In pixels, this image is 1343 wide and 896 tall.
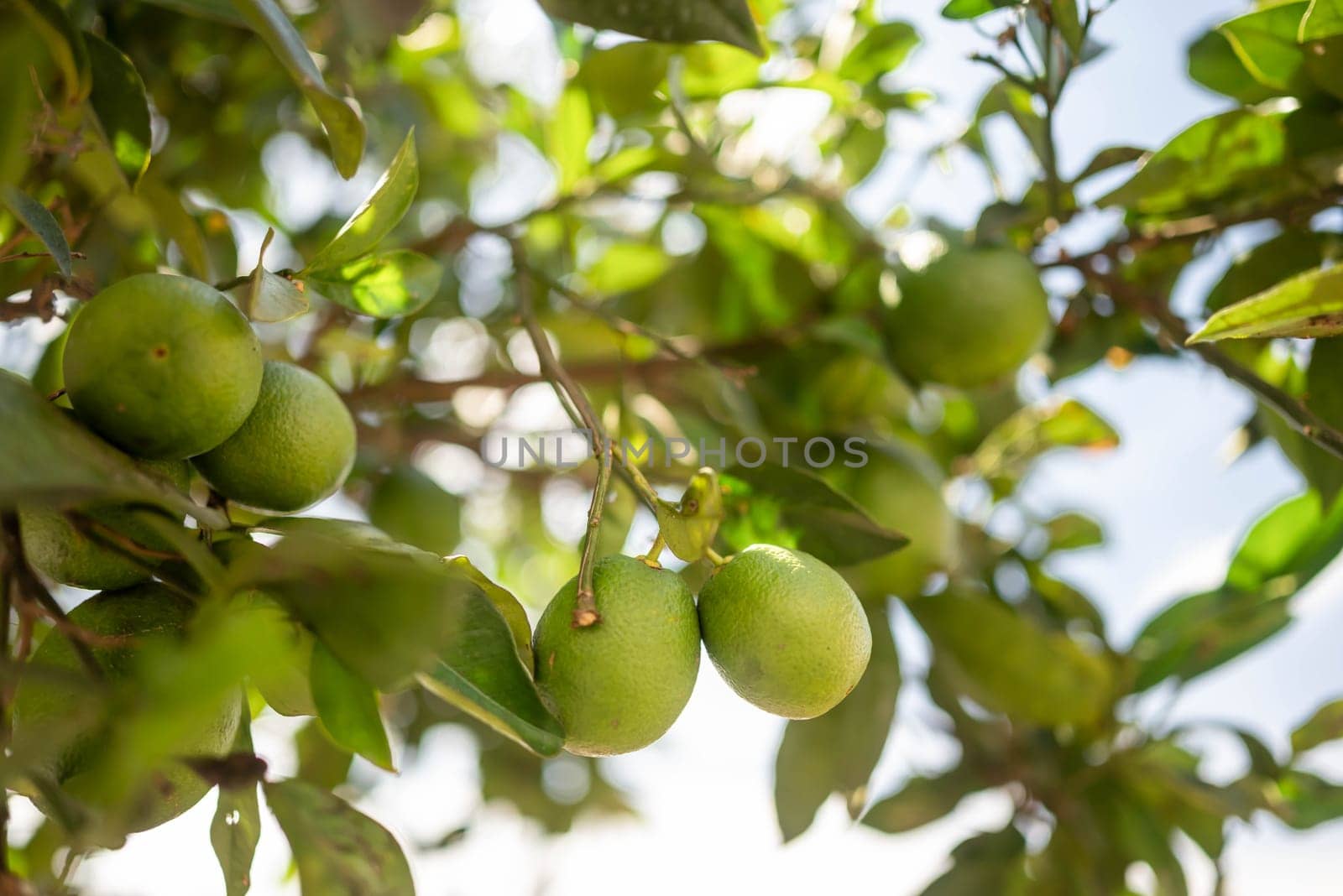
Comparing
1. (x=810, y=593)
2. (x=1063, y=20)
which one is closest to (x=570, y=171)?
(x=1063, y=20)

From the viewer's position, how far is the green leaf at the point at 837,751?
3.60ft

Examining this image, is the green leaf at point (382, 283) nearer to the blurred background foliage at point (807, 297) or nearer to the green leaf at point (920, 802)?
the blurred background foliage at point (807, 297)

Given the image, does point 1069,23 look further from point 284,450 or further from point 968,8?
point 284,450

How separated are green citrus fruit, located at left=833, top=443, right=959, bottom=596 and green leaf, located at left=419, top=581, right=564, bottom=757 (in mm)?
589

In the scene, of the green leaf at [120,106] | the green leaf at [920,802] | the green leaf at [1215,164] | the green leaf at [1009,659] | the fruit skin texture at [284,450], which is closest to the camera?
the fruit skin texture at [284,450]

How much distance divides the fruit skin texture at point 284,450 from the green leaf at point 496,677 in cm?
18

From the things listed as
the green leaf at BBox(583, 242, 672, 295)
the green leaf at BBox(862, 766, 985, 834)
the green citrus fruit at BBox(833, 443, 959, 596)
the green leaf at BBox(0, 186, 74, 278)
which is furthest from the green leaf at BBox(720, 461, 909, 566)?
the green leaf at BBox(583, 242, 672, 295)

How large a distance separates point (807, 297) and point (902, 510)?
1.26ft

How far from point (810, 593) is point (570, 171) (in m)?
0.81

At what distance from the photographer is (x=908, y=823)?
4.41 feet

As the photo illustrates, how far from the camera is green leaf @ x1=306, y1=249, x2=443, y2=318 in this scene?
2.48 feet

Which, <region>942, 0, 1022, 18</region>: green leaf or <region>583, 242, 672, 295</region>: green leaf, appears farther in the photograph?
<region>583, 242, 672, 295</region>: green leaf

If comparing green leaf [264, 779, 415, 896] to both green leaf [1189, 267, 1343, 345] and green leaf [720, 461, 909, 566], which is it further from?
green leaf [1189, 267, 1343, 345]

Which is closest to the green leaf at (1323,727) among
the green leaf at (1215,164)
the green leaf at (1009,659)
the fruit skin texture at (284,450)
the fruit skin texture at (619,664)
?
the green leaf at (1009,659)
